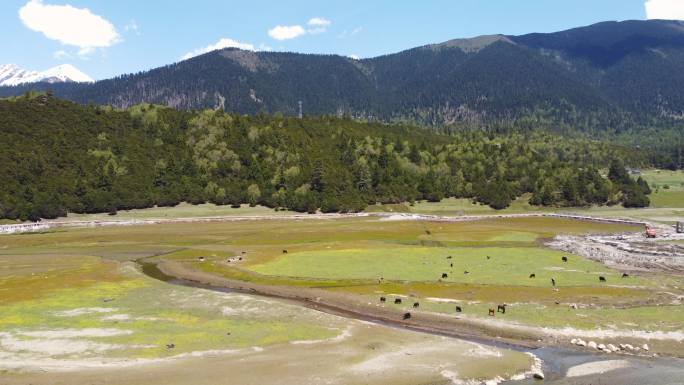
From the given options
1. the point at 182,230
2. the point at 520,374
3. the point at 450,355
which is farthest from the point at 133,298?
the point at 182,230

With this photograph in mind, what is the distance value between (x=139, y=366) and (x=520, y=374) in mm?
27801

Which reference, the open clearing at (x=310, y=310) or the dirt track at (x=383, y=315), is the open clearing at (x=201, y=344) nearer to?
the open clearing at (x=310, y=310)

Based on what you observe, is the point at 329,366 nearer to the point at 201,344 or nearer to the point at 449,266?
the point at 201,344

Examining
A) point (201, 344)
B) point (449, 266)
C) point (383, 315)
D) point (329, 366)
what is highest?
point (201, 344)

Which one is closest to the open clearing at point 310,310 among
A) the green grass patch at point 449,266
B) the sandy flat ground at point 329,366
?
the sandy flat ground at point 329,366

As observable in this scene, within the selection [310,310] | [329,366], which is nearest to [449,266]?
→ [310,310]

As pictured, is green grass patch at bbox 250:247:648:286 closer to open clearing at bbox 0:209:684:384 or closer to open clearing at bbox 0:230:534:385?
open clearing at bbox 0:209:684:384

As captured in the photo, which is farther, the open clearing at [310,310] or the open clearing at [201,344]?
the open clearing at [310,310]

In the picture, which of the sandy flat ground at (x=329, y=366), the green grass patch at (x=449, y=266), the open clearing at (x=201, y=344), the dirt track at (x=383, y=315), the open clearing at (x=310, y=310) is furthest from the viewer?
the green grass patch at (x=449, y=266)

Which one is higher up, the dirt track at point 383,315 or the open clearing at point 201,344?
the open clearing at point 201,344

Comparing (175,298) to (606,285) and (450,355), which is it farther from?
(606,285)

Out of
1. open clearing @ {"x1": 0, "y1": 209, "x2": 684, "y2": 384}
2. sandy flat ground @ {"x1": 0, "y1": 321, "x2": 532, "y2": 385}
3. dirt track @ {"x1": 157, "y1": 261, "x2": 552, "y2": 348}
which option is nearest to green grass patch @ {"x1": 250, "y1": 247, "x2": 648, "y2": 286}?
open clearing @ {"x1": 0, "y1": 209, "x2": 684, "y2": 384}

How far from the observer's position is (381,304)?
60.6 m

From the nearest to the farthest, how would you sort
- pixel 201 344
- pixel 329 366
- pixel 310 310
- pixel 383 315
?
pixel 329 366, pixel 201 344, pixel 383 315, pixel 310 310
